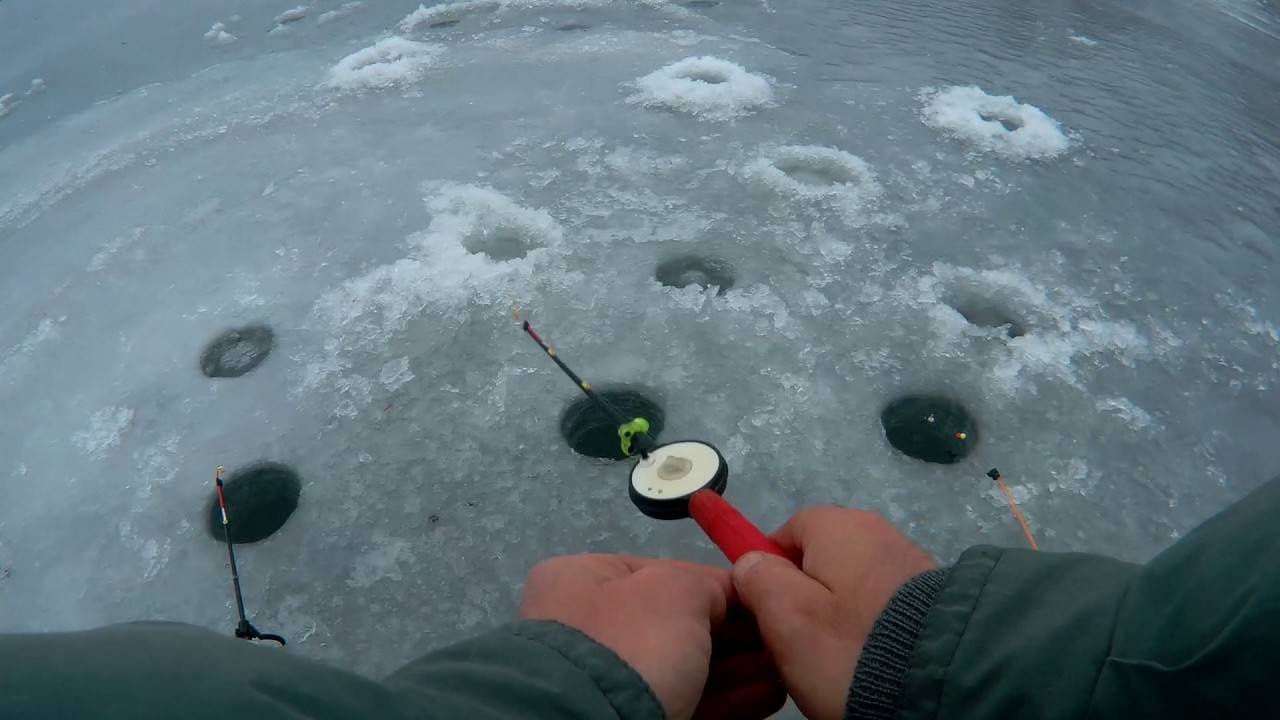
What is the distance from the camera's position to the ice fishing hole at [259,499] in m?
1.92

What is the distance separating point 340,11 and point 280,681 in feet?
16.5

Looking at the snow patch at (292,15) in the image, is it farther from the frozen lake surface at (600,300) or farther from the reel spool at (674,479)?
the reel spool at (674,479)

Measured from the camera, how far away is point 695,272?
2477 millimetres

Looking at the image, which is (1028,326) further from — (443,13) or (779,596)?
(443,13)

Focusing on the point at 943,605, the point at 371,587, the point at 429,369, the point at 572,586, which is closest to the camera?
the point at 943,605

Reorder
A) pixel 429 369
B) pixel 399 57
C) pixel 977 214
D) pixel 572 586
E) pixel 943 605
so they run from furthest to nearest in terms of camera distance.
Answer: pixel 399 57 < pixel 977 214 < pixel 429 369 < pixel 572 586 < pixel 943 605

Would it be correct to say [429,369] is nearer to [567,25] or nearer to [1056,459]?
[1056,459]

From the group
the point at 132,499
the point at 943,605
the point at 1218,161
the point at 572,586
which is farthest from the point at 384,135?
the point at 1218,161

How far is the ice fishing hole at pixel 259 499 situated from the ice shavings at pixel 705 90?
220 cm

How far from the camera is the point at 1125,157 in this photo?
2.94 m

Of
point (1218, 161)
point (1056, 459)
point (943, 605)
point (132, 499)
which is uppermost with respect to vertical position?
point (943, 605)

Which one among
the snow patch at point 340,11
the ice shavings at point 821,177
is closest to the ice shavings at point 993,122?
the ice shavings at point 821,177

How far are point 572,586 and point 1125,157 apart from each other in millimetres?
3011

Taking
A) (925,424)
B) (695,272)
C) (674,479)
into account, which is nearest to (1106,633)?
(674,479)
